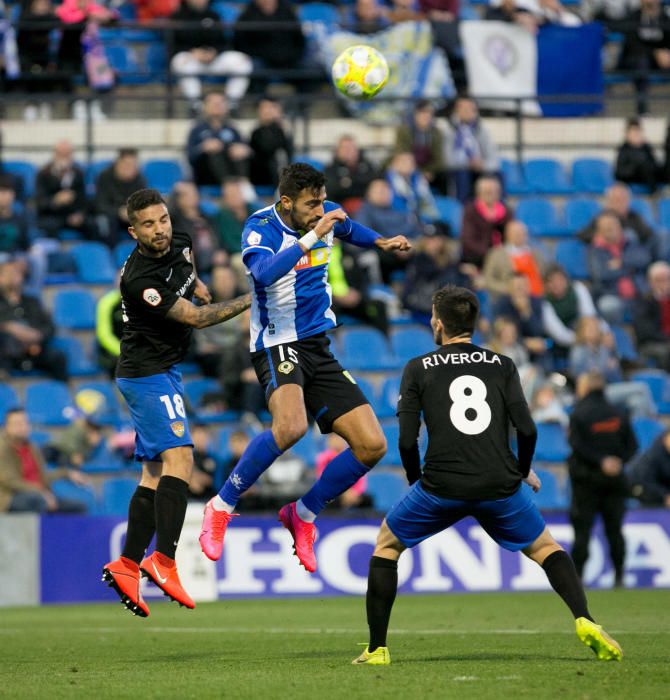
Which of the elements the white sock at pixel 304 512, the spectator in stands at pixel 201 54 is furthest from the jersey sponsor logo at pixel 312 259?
the spectator in stands at pixel 201 54

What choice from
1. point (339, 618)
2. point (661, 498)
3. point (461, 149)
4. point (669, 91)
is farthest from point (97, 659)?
point (669, 91)

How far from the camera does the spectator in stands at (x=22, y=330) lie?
1772 cm

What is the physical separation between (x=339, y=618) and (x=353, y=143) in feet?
26.4

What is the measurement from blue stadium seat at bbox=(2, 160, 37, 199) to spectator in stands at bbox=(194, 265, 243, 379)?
3.03 meters

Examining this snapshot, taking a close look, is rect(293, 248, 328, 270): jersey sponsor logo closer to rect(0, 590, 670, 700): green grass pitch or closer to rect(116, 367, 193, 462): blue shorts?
rect(116, 367, 193, 462): blue shorts

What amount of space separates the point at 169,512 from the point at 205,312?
47.6 inches

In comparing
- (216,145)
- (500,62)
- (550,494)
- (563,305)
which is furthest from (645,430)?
(216,145)

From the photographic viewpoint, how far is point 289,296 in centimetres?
980

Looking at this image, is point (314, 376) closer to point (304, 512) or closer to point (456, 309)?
point (304, 512)

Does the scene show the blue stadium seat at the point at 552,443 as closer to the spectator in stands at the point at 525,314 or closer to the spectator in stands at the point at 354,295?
the spectator in stands at the point at 525,314

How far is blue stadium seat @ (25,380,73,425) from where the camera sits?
1786 centimetres

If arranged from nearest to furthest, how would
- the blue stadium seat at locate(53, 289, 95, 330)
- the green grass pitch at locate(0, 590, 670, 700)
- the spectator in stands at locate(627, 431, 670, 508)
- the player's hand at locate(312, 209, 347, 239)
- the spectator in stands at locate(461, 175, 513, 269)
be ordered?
the green grass pitch at locate(0, 590, 670, 700)
the player's hand at locate(312, 209, 347, 239)
the spectator in stands at locate(627, 431, 670, 508)
the blue stadium seat at locate(53, 289, 95, 330)
the spectator in stands at locate(461, 175, 513, 269)

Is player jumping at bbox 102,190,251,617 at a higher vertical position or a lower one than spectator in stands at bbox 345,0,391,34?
lower

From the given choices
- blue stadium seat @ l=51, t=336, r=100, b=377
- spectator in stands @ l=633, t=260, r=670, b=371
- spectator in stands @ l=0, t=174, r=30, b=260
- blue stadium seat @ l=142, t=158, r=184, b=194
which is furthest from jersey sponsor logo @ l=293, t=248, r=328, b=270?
blue stadium seat @ l=142, t=158, r=184, b=194
